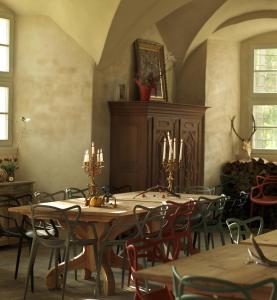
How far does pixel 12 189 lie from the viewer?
895 cm

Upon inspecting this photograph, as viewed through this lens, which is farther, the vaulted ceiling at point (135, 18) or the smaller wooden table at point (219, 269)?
the vaulted ceiling at point (135, 18)

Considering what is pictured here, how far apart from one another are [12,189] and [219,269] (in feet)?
18.3

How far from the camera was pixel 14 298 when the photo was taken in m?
6.38

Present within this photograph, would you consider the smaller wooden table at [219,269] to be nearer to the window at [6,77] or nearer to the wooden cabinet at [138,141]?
the wooden cabinet at [138,141]

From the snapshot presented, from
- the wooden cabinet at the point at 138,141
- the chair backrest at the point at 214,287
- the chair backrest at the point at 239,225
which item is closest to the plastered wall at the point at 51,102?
the wooden cabinet at the point at 138,141

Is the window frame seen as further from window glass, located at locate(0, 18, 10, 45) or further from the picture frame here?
window glass, located at locate(0, 18, 10, 45)

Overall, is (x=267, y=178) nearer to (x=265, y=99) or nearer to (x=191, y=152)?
(x=191, y=152)

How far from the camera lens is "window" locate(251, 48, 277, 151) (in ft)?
39.7

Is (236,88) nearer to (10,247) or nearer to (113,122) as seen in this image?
(113,122)

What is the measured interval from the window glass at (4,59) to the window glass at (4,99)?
0.27 meters

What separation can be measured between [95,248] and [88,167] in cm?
87

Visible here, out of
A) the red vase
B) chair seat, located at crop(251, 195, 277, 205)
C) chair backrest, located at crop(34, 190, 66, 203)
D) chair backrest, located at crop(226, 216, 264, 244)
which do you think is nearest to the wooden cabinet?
the red vase

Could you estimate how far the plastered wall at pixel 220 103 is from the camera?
→ 11625mm

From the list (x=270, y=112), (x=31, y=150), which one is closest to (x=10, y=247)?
(x=31, y=150)
